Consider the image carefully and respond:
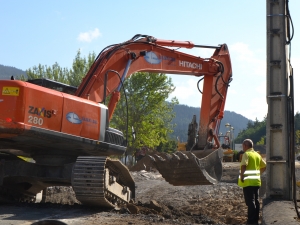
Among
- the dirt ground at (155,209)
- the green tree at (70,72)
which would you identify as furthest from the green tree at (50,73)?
the dirt ground at (155,209)

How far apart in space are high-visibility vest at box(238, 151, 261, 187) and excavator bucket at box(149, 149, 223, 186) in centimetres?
286

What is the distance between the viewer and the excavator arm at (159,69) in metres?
11.4

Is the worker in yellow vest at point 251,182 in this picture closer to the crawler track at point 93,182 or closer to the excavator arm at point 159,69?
the crawler track at point 93,182

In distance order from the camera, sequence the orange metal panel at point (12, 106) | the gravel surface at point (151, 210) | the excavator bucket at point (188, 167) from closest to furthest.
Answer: the gravel surface at point (151, 210) → the orange metal panel at point (12, 106) → the excavator bucket at point (188, 167)

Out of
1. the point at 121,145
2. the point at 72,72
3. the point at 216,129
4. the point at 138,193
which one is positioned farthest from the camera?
the point at 72,72

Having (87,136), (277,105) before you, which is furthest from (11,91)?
(277,105)

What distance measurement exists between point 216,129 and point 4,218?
7192 mm

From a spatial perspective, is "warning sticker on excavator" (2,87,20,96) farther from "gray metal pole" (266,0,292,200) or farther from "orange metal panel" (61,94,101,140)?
"gray metal pole" (266,0,292,200)

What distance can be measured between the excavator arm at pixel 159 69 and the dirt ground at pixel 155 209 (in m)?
1.84

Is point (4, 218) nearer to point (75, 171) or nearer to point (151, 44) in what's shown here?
point (75, 171)

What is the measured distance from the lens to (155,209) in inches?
424

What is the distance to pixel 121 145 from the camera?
1106cm

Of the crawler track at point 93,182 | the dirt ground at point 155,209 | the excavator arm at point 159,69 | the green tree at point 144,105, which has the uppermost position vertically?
the green tree at point 144,105

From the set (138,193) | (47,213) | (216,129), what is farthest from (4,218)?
(138,193)
